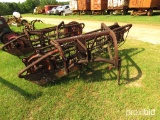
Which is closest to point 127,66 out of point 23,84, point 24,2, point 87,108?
point 87,108

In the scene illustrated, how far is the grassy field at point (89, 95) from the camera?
11.5 ft

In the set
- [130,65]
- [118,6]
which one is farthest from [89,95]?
[118,6]

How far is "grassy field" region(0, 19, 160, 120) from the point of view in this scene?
3.51 m

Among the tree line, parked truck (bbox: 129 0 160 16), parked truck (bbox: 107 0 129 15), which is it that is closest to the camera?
parked truck (bbox: 129 0 160 16)

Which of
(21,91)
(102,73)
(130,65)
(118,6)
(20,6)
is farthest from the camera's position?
(20,6)

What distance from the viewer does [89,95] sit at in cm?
405

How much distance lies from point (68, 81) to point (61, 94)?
54cm

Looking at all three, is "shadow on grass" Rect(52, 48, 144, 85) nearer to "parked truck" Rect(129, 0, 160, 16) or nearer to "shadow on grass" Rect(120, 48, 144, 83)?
"shadow on grass" Rect(120, 48, 144, 83)

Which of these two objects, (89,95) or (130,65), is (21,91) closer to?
(89,95)

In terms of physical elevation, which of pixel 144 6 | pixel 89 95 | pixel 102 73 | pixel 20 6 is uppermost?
pixel 20 6

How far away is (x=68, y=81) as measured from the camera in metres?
4.56

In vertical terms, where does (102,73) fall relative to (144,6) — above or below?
below

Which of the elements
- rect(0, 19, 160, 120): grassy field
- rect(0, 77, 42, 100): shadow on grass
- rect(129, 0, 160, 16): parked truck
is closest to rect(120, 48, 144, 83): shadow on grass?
rect(0, 19, 160, 120): grassy field

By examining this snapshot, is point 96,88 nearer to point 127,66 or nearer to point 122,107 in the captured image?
point 122,107
